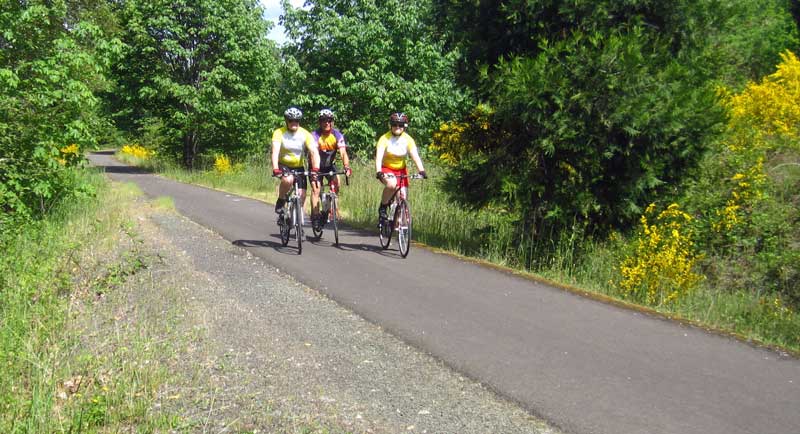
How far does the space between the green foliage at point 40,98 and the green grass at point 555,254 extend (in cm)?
545

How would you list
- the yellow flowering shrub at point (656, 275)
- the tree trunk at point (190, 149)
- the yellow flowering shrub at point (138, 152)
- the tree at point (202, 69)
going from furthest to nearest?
the yellow flowering shrub at point (138, 152)
the tree trunk at point (190, 149)
the tree at point (202, 69)
the yellow flowering shrub at point (656, 275)

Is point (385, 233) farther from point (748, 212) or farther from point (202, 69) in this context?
point (202, 69)

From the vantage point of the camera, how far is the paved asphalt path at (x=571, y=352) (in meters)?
4.68

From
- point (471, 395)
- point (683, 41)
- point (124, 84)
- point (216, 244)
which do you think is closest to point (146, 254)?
point (216, 244)

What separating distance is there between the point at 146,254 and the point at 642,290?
6.24 meters

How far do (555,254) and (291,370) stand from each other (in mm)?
6154

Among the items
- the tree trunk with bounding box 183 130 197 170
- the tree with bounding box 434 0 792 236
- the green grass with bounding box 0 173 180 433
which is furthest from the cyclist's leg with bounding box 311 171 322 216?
the tree trunk with bounding box 183 130 197 170

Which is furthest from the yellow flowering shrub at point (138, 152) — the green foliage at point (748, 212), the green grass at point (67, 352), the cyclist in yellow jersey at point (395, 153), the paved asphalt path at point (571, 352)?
the paved asphalt path at point (571, 352)

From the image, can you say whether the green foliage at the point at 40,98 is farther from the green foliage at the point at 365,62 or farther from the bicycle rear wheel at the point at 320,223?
the green foliage at the point at 365,62

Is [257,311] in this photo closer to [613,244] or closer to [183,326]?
[183,326]

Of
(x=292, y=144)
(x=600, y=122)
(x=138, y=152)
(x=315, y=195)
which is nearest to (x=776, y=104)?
(x=600, y=122)

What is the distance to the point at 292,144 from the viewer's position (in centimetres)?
1064

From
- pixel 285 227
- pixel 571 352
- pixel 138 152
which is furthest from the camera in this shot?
pixel 138 152

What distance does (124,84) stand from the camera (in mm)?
34500
